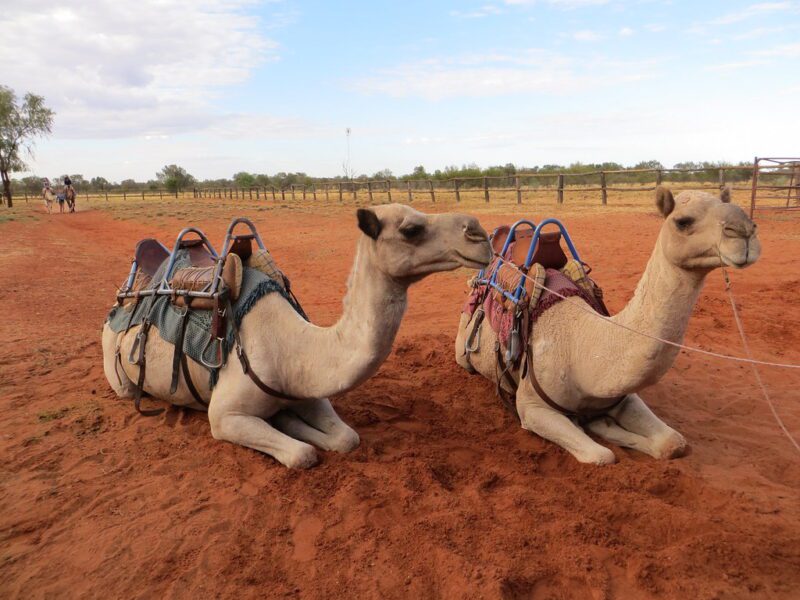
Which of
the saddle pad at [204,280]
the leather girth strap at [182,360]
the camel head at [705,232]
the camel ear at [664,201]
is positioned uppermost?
the camel ear at [664,201]

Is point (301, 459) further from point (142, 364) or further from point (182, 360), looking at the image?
point (142, 364)

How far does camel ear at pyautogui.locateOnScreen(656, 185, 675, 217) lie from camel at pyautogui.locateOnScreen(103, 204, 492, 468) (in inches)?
41.8

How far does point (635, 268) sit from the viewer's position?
427 inches

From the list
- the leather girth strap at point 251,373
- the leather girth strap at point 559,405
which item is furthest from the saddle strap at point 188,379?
the leather girth strap at point 559,405

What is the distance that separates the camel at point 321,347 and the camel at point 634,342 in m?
1.13

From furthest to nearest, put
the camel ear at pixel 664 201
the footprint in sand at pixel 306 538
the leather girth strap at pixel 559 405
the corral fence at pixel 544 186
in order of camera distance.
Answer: the corral fence at pixel 544 186
the leather girth strap at pixel 559 405
the camel ear at pixel 664 201
the footprint in sand at pixel 306 538

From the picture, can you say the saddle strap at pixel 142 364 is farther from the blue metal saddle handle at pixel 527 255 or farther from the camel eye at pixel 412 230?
the blue metal saddle handle at pixel 527 255

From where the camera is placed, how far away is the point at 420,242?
10.4ft

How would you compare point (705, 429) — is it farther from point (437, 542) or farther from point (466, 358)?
point (437, 542)

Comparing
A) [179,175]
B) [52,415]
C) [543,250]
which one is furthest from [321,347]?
[179,175]

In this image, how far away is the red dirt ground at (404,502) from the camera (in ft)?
9.11

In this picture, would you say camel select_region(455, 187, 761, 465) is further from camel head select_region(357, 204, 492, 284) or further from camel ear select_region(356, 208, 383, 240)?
camel ear select_region(356, 208, 383, 240)

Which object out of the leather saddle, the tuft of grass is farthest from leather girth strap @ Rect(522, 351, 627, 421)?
the tuft of grass

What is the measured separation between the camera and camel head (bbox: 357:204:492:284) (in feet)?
10.0
